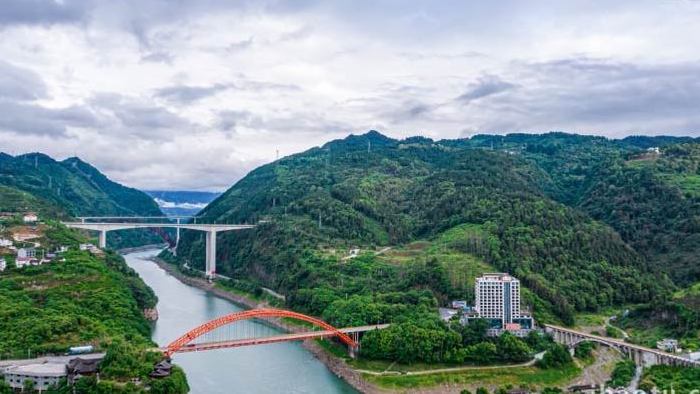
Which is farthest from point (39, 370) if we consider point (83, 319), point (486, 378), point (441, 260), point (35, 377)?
point (441, 260)

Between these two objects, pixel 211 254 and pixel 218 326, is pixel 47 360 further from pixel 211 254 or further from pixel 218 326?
pixel 211 254

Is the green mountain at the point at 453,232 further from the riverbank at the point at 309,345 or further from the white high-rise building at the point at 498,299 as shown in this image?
the white high-rise building at the point at 498,299

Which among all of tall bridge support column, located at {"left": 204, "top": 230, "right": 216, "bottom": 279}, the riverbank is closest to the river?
the riverbank

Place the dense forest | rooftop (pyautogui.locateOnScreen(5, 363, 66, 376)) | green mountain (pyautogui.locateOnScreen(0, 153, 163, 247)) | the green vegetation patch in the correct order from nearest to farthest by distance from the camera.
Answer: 1. rooftop (pyautogui.locateOnScreen(5, 363, 66, 376))
2. the green vegetation patch
3. the dense forest
4. green mountain (pyautogui.locateOnScreen(0, 153, 163, 247))

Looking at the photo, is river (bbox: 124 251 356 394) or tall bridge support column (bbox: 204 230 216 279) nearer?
river (bbox: 124 251 356 394)

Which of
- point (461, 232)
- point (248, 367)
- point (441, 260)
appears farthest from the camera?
point (461, 232)

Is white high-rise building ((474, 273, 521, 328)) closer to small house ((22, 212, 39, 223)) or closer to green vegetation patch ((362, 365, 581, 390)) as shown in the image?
green vegetation patch ((362, 365, 581, 390))
